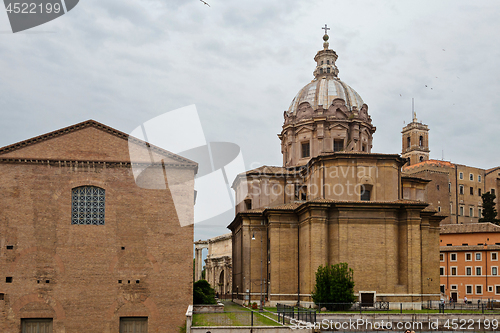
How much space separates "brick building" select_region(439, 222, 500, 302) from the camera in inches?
2013

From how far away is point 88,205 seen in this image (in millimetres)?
31531

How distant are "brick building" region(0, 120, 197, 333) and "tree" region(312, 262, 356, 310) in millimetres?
9090

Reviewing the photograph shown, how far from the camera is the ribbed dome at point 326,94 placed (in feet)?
159

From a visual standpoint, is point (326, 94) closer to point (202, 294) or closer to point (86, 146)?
point (202, 294)

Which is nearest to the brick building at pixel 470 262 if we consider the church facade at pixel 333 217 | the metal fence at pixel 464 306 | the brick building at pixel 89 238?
the church facade at pixel 333 217

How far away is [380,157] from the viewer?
38.9 m

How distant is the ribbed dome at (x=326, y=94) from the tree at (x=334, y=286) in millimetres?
18300

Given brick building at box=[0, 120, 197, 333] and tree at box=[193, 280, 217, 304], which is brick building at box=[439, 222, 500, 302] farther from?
brick building at box=[0, 120, 197, 333]

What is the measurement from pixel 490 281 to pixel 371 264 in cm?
2118

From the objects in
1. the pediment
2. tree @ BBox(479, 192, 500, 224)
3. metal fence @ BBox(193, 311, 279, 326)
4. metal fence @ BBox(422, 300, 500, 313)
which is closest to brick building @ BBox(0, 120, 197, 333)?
the pediment

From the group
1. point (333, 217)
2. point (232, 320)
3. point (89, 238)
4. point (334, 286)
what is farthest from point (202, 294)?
point (232, 320)

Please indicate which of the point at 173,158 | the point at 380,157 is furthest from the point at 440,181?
the point at 173,158

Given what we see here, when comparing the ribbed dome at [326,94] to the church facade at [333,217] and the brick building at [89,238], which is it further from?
the brick building at [89,238]

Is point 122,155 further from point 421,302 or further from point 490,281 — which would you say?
point 490,281
